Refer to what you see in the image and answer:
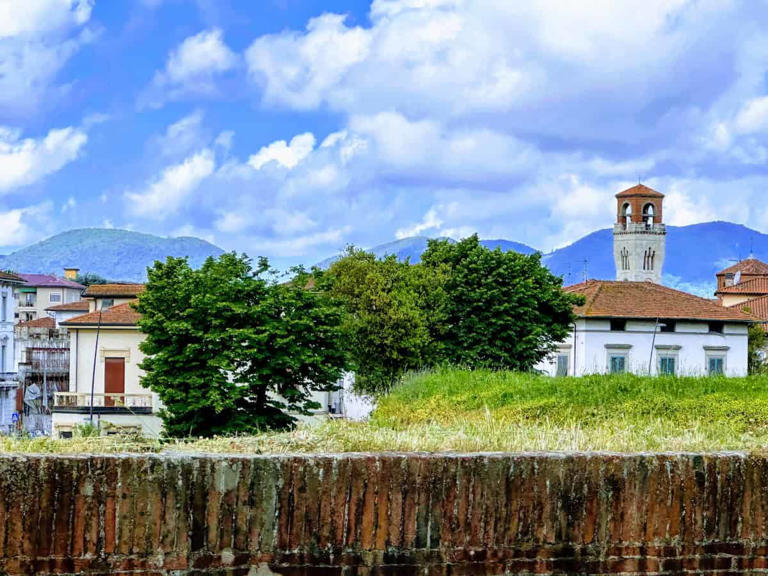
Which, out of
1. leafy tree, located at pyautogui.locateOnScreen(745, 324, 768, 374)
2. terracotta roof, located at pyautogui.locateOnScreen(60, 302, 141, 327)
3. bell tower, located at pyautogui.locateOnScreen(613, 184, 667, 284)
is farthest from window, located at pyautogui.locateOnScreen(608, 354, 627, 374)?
bell tower, located at pyautogui.locateOnScreen(613, 184, 667, 284)

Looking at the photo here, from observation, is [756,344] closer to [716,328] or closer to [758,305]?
[716,328]

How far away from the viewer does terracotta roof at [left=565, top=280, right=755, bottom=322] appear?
179ft

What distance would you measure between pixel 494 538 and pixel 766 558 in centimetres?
179

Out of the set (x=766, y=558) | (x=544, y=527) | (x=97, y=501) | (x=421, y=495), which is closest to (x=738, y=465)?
(x=766, y=558)

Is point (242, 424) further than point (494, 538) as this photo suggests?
Yes

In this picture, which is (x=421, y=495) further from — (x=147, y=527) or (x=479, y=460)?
(x=147, y=527)

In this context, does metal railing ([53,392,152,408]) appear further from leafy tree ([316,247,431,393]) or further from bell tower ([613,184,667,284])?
bell tower ([613,184,667,284])

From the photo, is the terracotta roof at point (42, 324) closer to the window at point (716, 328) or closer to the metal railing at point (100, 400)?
the metal railing at point (100, 400)

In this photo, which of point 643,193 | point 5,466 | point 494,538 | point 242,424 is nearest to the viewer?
point 5,466

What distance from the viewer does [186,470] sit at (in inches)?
226

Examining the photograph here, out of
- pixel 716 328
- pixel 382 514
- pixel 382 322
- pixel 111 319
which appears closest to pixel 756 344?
pixel 716 328

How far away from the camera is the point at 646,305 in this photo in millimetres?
55531

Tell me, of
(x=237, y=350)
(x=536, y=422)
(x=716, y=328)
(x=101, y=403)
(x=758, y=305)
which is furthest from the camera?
(x=758, y=305)

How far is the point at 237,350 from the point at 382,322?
7.10 meters
